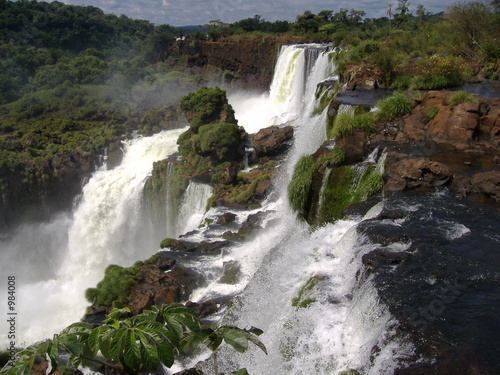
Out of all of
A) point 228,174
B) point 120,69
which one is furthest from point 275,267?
point 120,69

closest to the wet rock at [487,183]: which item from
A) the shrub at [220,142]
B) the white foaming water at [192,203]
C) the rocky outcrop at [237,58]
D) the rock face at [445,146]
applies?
the rock face at [445,146]

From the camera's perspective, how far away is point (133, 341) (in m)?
2.40

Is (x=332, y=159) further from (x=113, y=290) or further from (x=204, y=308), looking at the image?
(x=113, y=290)

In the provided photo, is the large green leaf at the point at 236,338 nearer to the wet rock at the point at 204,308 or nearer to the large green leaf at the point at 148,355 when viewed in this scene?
the large green leaf at the point at 148,355

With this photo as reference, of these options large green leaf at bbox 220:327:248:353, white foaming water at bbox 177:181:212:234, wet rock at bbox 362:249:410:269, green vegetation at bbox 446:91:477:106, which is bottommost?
white foaming water at bbox 177:181:212:234

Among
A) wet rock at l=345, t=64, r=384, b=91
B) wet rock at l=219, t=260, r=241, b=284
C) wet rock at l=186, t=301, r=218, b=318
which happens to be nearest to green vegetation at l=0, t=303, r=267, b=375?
wet rock at l=186, t=301, r=218, b=318

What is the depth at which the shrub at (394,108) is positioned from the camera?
554 inches

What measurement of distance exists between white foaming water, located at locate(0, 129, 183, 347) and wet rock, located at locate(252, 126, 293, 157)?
758cm

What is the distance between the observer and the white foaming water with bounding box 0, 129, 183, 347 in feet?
68.4

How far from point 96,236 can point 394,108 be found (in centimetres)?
1841

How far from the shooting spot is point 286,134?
21094mm

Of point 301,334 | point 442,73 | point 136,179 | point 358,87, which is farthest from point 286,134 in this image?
point 301,334

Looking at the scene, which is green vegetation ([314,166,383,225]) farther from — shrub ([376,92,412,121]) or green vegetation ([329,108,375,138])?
shrub ([376,92,412,121])

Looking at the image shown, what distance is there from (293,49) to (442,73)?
1617cm
